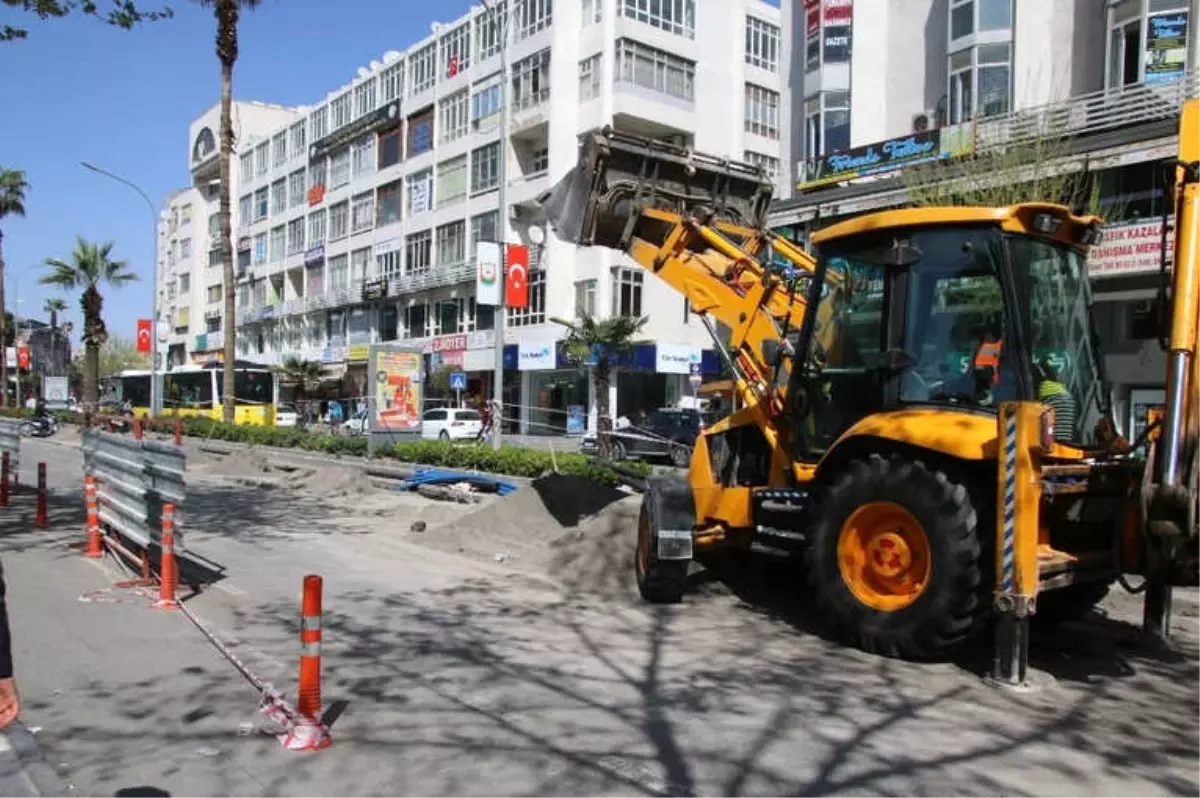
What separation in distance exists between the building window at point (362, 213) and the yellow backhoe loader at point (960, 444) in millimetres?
55551

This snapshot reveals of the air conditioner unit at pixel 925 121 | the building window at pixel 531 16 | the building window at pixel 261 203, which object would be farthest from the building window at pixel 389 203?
the air conditioner unit at pixel 925 121

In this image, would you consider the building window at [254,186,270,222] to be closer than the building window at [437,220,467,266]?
No

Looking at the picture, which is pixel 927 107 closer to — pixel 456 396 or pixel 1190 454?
pixel 1190 454

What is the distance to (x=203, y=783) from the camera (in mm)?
4340

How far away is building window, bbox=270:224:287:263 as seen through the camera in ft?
239

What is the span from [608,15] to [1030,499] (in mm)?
40108

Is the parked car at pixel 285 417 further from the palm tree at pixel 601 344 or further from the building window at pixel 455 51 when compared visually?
the building window at pixel 455 51

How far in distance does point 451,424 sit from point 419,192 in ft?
66.1

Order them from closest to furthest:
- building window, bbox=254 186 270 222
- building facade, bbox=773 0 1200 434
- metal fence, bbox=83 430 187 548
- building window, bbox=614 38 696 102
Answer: metal fence, bbox=83 430 187 548 < building facade, bbox=773 0 1200 434 < building window, bbox=614 38 696 102 < building window, bbox=254 186 270 222

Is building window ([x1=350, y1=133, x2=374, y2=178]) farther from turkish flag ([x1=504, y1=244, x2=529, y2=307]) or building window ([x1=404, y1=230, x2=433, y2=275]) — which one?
turkish flag ([x1=504, y1=244, x2=529, y2=307])

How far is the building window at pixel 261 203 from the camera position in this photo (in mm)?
75875

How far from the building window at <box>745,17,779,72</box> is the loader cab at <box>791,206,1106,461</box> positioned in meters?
42.8

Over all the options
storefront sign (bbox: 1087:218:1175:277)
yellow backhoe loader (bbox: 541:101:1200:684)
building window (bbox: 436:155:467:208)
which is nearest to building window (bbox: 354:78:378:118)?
building window (bbox: 436:155:467:208)

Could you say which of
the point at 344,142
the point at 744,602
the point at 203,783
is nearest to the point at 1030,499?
the point at 744,602
